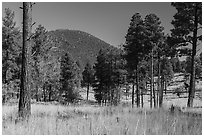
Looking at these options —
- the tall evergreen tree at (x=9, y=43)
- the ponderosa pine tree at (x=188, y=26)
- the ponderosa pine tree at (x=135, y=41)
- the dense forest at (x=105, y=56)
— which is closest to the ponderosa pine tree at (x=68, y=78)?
the dense forest at (x=105, y=56)

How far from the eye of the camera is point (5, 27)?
28.4 m

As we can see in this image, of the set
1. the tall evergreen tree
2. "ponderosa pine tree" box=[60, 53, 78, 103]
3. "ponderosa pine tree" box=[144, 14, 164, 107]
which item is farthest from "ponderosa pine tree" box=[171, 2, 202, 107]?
"ponderosa pine tree" box=[60, 53, 78, 103]

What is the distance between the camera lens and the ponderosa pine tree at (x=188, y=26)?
19.2 metres

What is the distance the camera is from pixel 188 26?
Answer: 1995cm

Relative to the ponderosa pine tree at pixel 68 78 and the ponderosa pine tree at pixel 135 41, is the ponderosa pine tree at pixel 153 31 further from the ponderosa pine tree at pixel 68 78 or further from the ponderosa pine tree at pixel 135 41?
the ponderosa pine tree at pixel 68 78

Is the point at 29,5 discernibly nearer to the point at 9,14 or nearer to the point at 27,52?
the point at 27,52

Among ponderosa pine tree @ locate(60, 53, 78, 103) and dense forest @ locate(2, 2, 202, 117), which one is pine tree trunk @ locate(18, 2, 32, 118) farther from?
ponderosa pine tree @ locate(60, 53, 78, 103)

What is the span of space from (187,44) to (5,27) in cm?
1858

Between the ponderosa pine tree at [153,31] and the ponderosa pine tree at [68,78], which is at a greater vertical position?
the ponderosa pine tree at [153,31]

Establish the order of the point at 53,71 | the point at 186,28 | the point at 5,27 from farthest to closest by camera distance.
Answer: the point at 53,71 → the point at 5,27 → the point at 186,28

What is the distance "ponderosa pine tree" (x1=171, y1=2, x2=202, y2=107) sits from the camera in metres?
19.2

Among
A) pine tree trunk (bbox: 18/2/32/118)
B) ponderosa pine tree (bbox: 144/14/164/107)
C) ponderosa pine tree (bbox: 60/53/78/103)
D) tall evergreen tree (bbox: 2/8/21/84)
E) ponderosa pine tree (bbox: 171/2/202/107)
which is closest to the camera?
pine tree trunk (bbox: 18/2/32/118)

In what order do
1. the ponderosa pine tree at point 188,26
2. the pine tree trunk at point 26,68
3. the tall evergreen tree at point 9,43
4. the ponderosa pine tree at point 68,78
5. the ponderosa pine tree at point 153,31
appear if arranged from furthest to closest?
the ponderosa pine tree at point 68,78, the ponderosa pine tree at point 153,31, the tall evergreen tree at point 9,43, the ponderosa pine tree at point 188,26, the pine tree trunk at point 26,68

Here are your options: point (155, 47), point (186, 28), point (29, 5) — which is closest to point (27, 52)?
point (29, 5)
